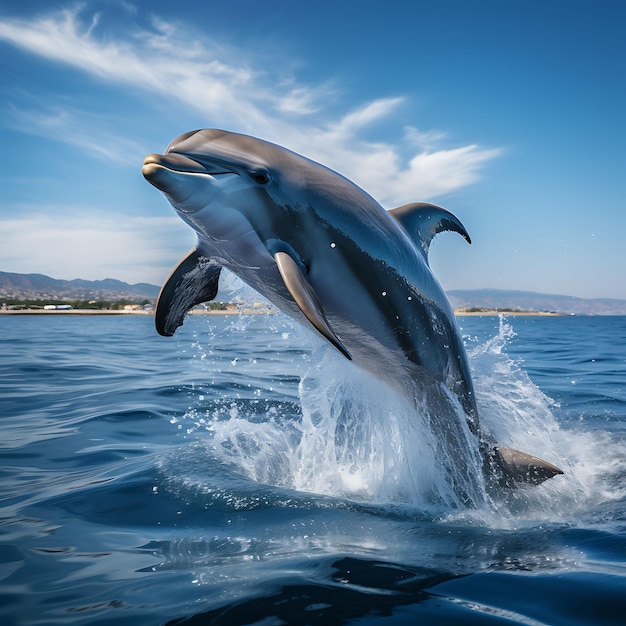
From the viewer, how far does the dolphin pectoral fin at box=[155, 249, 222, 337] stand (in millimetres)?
5367

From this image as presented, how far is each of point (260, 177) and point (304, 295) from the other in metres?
1.00

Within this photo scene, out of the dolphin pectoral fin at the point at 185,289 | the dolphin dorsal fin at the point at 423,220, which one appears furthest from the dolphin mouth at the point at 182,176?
the dolphin dorsal fin at the point at 423,220

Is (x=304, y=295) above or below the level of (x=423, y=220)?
below

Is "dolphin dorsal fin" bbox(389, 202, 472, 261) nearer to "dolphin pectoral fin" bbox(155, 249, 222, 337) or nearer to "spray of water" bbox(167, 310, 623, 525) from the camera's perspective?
"spray of water" bbox(167, 310, 623, 525)

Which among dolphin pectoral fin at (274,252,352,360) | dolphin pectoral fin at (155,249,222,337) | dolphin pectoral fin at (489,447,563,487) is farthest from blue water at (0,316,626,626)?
dolphin pectoral fin at (274,252,352,360)

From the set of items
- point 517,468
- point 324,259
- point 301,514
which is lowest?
point 301,514

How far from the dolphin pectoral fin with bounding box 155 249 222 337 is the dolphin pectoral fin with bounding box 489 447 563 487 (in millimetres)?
3322

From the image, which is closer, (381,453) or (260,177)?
(260,177)

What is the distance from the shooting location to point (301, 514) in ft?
16.0

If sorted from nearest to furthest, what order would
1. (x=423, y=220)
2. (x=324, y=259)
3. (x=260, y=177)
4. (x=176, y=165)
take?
1. (x=176, y=165)
2. (x=260, y=177)
3. (x=324, y=259)
4. (x=423, y=220)

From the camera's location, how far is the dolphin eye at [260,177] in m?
4.41

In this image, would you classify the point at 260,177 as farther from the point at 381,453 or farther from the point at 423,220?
the point at 381,453

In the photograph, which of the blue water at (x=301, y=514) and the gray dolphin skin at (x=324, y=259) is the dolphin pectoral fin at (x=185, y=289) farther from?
the blue water at (x=301, y=514)

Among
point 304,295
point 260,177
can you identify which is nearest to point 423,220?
point 260,177
